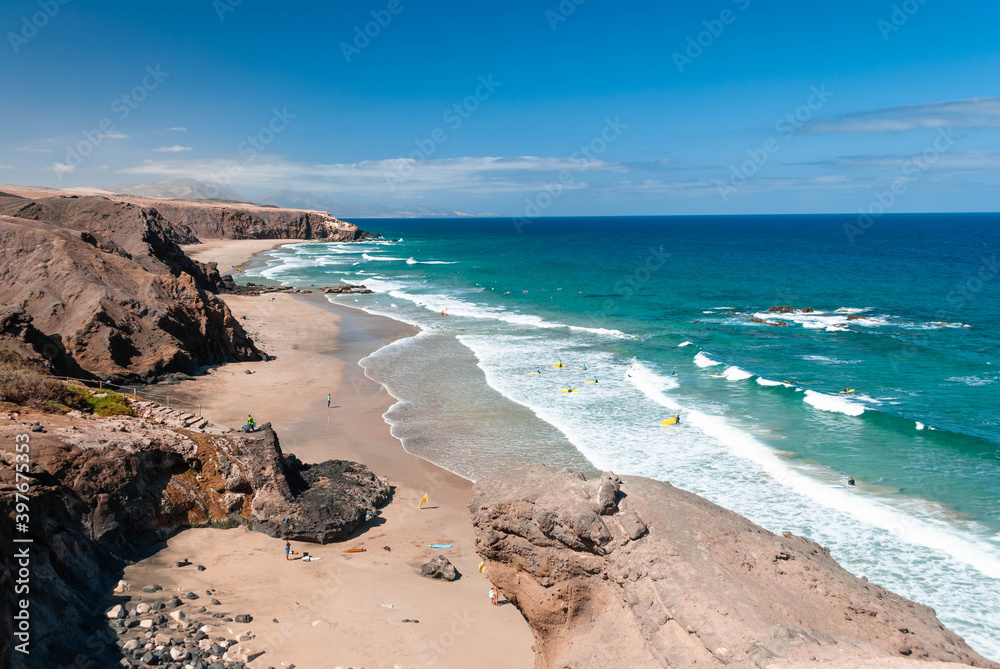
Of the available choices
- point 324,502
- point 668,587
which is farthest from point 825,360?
point 668,587

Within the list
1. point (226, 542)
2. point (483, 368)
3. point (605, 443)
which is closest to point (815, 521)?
point (605, 443)

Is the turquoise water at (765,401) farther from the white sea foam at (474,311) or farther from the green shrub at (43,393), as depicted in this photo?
the green shrub at (43,393)

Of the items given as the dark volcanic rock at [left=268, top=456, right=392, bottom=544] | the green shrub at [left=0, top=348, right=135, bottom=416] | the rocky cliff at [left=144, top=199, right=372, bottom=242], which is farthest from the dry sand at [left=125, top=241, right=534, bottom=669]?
the rocky cliff at [left=144, top=199, right=372, bottom=242]

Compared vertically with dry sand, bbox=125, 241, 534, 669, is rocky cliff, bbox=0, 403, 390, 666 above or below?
above

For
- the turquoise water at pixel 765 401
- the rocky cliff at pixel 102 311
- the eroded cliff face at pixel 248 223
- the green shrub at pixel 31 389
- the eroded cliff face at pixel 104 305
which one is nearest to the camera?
the green shrub at pixel 31 389

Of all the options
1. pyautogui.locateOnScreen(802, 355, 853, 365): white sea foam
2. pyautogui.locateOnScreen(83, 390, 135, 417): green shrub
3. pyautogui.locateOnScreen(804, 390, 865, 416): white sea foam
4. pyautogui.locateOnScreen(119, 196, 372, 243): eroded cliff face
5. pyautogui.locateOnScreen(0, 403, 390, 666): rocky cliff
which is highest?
pyautogui.locateOnScreen(119, 196, 372, 243): eroded cliff face

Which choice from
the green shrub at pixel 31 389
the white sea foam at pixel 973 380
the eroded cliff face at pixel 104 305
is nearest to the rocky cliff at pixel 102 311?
the eroded cliff face at pixel 104 305

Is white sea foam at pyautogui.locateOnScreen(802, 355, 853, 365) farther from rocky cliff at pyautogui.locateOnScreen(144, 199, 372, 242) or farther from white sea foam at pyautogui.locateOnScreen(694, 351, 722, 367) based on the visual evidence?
rocky cliff at pyautogui.locateOnScreen(144, 199, 372, 242)
